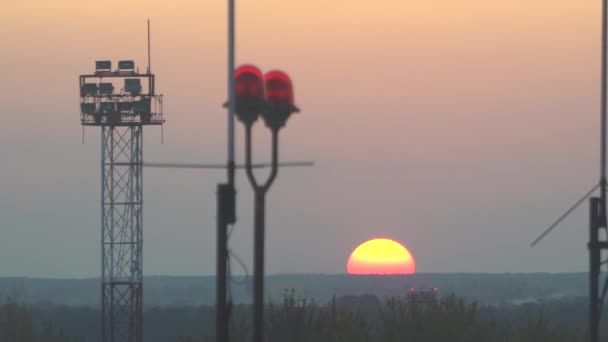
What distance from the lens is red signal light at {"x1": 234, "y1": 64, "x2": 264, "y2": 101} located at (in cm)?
1777

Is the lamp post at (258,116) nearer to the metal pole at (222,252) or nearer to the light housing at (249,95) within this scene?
the light housing at (249,95)

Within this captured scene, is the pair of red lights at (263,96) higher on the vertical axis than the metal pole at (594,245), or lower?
higher

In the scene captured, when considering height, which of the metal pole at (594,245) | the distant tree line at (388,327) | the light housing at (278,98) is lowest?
the distant tree line at (388,327)

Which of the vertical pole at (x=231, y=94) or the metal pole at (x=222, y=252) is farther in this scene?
the vertical pole at (x=231, y=94)

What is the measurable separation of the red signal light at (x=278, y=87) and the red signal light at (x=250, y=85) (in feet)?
0.87

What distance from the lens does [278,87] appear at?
1820cm

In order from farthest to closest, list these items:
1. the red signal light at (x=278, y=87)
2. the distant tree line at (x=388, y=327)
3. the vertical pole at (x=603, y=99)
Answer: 1. the distant tree line at (x=388, y=327)
2. the vertical pole at (x=603, y=99)
3. the red signal light at (x=278, y=87)

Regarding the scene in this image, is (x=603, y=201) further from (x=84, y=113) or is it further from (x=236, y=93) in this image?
(x=84, y=113)

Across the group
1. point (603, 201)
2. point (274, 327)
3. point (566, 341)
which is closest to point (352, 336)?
point (274, 327)

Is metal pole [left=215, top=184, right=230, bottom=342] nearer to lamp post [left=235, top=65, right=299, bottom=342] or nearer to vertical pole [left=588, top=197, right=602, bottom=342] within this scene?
lamp post [left=235, top=65, right=299, bottom=342]

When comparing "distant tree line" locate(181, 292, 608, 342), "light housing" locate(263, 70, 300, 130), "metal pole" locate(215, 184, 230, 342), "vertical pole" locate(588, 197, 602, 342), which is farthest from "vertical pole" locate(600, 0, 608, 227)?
"distant tree line" locate(181, 292, 608, 342)

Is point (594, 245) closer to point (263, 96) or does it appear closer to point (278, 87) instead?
point (278, 87)

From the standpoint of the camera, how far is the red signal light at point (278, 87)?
18156mm

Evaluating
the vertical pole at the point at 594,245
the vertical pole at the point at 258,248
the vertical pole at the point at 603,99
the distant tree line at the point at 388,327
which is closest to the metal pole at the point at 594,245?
the vertical pole at the point at 594,245
